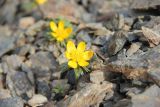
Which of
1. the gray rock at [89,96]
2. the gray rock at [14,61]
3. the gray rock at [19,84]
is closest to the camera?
the gray rock at [89,96]

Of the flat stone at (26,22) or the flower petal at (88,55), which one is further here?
the flat stone at (26,22)

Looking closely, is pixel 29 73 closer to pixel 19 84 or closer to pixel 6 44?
pixel 19 84

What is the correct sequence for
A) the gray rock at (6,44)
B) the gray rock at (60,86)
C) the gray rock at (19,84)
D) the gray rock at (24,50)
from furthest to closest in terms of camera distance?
the gray rock at (6,44), the gray rock at (24,50), the gray rock at (19,84), the gray rock at (60,86)

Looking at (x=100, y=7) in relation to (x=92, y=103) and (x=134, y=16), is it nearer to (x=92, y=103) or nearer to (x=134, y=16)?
(x=134, y=16)

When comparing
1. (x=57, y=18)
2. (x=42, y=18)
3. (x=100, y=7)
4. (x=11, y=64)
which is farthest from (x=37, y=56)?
(x=100, y=7)

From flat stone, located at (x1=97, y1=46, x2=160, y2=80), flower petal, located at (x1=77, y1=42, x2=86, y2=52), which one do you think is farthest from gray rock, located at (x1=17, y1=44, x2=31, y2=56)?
flat stone, located at (x1=97, y1=46, x2=160, y2=80)

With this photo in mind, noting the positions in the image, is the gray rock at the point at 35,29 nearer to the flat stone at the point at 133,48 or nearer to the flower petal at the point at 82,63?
the flower petal at the point at 82,63

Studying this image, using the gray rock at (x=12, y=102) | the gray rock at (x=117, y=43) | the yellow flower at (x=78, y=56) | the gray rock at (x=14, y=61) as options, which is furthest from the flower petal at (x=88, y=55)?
the gray rock at (x=14, y=61)
